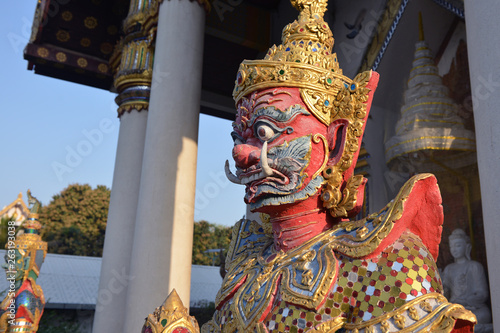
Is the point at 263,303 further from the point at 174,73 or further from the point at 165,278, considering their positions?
the point at 174,73

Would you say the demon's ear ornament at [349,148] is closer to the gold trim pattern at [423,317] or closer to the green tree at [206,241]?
the gold trim pattern at [423,317]

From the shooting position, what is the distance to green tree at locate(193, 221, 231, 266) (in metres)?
24.6

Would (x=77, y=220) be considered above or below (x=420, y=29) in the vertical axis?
below

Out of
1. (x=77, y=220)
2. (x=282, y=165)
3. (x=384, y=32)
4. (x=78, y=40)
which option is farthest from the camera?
(x=77, y=220)


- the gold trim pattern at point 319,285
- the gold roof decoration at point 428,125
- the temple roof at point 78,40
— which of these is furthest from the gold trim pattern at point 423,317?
the temple roof at point 78,40

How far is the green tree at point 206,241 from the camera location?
2458 cm

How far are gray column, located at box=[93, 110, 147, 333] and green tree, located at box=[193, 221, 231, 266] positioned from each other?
16972 millimetres

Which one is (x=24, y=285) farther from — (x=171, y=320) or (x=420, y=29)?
(x=420, y=29)

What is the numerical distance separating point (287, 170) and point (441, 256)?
4056 mm

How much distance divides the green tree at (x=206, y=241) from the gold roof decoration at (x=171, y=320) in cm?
2205

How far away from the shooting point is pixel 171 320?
5.74 ft

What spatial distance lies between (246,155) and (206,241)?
2401 centimetres

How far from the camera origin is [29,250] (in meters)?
6.11

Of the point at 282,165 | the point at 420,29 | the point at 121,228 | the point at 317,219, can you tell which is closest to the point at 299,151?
the point at 282,165
